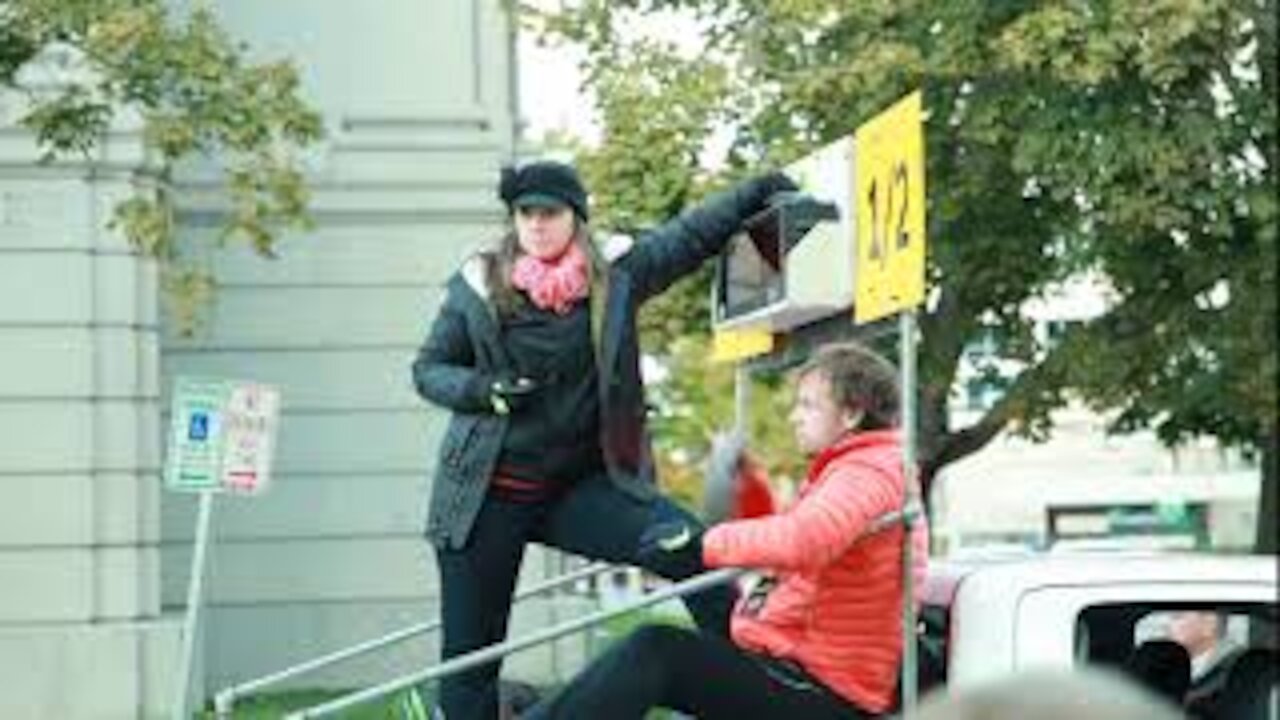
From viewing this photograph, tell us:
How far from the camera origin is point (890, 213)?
5492mm

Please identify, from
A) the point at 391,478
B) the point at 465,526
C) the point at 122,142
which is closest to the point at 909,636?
the point at 465,526

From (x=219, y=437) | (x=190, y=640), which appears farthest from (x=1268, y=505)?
(x=190, y=640)

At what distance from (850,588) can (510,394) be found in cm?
78

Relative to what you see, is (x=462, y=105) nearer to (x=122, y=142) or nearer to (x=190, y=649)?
(x=122, y=142)

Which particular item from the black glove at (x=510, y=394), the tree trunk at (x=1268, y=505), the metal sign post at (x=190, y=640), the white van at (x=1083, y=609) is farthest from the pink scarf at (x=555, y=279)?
the tree trunk at (x=1268, y=505)

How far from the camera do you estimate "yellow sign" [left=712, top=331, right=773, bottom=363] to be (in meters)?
6.52

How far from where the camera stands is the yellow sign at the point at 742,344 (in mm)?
6516

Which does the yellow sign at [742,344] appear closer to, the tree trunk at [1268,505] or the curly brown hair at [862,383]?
the curly brown hair at [862,383]

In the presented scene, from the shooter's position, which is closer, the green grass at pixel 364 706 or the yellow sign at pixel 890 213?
the yellow sign at pixel 890 213

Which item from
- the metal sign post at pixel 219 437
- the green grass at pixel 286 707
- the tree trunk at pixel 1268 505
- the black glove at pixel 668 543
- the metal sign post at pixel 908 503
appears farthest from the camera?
the tree trunk at pixel 1268 505

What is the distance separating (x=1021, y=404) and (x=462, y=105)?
Answer: 5.32 metres

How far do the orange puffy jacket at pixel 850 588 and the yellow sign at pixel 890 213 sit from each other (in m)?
0.29

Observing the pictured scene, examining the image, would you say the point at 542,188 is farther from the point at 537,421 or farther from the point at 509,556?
the point at 509,556

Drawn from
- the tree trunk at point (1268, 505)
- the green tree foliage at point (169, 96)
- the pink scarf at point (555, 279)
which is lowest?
the tree trunk at point (1268, 505)
